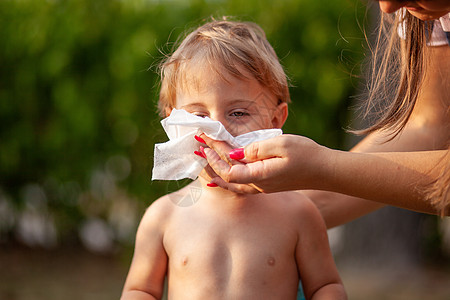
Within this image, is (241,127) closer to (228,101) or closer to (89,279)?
(228,101)

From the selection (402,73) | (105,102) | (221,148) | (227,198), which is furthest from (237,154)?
(105,102)

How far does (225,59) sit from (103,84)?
12.5 ft

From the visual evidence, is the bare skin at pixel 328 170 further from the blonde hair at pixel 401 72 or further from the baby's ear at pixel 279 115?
the baby's ear at pixel 279 115

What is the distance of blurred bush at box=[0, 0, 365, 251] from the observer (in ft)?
19.2

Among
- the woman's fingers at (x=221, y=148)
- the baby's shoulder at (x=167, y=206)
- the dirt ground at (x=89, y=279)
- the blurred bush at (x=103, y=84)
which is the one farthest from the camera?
the blurred bush at (x=103, y=84)

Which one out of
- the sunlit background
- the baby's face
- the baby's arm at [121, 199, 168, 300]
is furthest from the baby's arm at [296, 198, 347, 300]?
the sunlit background

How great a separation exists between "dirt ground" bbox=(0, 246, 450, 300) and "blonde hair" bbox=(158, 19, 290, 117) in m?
3.62

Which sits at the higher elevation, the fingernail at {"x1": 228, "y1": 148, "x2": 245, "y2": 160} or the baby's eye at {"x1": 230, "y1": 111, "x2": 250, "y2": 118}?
the baby's eye at {"x1": 230, "y1": 111, "x2": 250, "y2": 118}

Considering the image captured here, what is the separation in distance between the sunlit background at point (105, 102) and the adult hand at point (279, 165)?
3649 millimetres

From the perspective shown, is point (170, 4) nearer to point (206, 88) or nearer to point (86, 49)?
point (86, 49)

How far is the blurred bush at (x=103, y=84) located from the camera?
231 inches

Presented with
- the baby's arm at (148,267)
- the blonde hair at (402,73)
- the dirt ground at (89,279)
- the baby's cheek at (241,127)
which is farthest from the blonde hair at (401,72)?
the dirt ground at (89,279)

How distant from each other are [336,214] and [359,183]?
690 mm

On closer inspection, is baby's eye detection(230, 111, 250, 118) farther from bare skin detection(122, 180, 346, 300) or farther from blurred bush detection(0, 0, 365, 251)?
blurred bush detection(0, 0, 365, 251)
